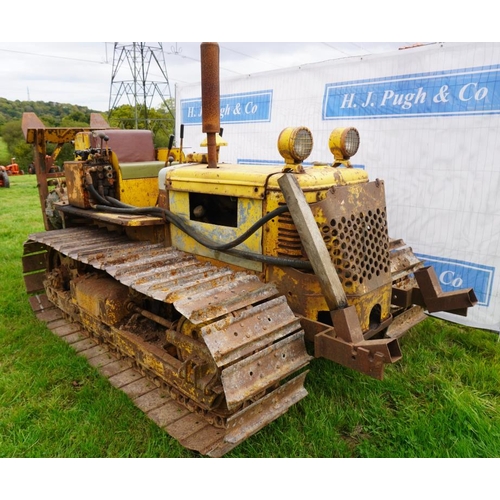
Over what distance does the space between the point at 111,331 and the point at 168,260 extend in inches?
34.6

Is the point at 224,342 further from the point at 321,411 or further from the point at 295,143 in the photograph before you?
the point at 295,143

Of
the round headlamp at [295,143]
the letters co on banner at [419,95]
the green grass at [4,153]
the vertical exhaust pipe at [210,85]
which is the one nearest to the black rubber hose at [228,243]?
the round headlamp at [295,143]

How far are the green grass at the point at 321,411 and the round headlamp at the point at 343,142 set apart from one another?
6.13ft

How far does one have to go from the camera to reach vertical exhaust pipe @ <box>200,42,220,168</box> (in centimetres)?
357

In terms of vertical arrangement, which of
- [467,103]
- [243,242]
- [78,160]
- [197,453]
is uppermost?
[467,103]

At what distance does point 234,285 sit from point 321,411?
3.83 ft

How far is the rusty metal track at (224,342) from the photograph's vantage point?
2643 mm

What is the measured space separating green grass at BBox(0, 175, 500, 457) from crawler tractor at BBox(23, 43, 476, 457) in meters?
0.20

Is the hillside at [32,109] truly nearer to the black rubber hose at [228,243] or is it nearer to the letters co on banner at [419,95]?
the letters co on banner at [419,95]

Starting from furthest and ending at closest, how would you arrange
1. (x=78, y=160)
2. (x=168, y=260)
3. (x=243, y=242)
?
(x=78, y=160) < (x=168, y=260) < (x=243, y=242)

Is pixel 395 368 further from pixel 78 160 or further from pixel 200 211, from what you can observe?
pixel 78 160

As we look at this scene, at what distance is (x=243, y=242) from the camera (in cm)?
356

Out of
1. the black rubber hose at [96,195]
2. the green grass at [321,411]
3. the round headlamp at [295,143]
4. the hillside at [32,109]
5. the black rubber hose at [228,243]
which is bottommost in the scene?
the green grass at [321,411]

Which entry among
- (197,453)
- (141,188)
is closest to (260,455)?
(197,453)
